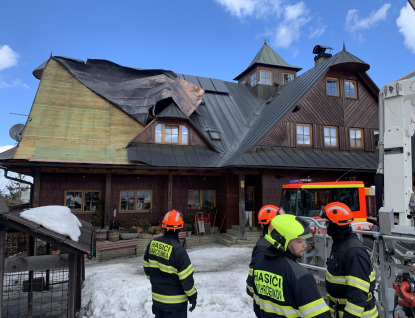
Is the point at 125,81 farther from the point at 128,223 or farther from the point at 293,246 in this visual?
the point at 293,246

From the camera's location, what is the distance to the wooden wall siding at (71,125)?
1323 centimetres

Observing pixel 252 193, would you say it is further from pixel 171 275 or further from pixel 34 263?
pixel 171 275

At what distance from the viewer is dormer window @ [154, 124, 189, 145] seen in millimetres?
15406

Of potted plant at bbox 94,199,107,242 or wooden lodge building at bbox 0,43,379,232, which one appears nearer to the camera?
potted plant at bbox 94,199,107,242

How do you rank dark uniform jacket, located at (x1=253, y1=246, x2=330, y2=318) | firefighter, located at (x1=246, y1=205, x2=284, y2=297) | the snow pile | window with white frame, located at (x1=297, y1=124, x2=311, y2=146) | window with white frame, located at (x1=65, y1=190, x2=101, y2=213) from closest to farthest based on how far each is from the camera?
dark uniform jacket, located at (x1=253, y1=246, x2=330, y2=318)
firefighter, located at (x1=246, y1=205, x2=284, y2=297)
the snow pile
window with white frame, located at (x1=65, y1=190, x2=101, y2=213)
window with white frame, located at (x1=297, y1=124, x2=311, y2=146)

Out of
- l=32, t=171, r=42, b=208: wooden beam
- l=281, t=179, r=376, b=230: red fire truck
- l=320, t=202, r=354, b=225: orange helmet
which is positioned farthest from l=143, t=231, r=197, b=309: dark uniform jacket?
l=32, t=171, r=42, b=208: wooden beam

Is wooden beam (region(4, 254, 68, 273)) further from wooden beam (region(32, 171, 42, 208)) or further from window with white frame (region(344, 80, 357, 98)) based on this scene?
window with white frame (region(344, 80, 357, 98))

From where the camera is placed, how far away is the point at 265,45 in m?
22.9

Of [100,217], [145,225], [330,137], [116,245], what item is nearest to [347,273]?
[116,245]

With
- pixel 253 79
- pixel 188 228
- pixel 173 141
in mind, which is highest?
pixel 253 79

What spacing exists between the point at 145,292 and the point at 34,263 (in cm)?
245

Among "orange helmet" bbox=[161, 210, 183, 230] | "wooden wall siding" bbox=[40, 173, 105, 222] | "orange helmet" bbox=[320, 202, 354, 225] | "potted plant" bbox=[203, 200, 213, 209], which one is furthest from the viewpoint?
"potted plant" bbox=[203, 200, 213, 209]

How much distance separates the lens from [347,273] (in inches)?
128

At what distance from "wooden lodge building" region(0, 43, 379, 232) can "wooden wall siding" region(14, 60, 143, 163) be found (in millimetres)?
45
